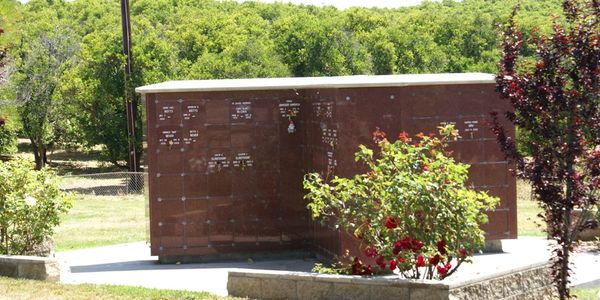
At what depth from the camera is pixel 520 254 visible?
14430 millimetres

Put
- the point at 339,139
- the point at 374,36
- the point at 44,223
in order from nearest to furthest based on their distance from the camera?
the point at 44,223, the point at 339,139, the point at 374,36

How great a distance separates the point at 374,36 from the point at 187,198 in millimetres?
46164

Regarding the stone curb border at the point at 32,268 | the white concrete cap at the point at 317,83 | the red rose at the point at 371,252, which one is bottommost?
the stone curb border at the point at 32,268

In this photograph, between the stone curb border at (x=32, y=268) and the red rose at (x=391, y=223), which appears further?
the stone curb border at (x=32, y=268)

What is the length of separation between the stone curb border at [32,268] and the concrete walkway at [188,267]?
0.29 m

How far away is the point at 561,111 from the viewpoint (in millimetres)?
9070

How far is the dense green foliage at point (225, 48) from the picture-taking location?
128 ft

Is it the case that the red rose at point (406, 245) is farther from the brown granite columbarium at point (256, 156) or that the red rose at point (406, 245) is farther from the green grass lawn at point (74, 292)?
the brown granite columbarium at point (256, 156)

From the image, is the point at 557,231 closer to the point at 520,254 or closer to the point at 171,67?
the point at 520,254

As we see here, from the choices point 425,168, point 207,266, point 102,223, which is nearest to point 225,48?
point 102,223

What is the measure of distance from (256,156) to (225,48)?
42.2 metres

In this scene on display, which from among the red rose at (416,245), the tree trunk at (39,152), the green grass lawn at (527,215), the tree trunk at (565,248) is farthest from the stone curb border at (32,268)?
the tree trunk at (39,152)

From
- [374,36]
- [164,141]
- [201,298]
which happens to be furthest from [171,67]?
[201,298]

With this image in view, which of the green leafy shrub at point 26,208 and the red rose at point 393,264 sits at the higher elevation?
the green leafy shrub at point 26,208
